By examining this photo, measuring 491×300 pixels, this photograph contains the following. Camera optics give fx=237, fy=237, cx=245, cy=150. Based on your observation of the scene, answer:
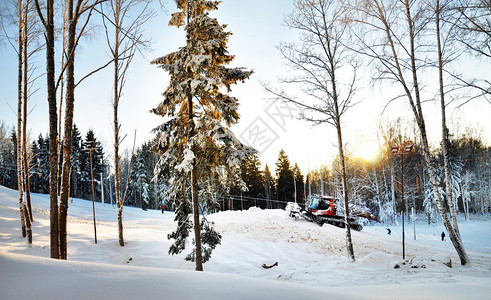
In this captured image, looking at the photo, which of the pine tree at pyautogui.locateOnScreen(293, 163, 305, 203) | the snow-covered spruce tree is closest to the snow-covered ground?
the snow-covered spruce tree

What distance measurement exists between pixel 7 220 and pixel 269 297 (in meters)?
18.2

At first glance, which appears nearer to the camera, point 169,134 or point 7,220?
point 169,134

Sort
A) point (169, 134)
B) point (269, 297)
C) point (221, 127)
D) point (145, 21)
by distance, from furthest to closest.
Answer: point (145, 21)
point (169, 134)
point (221, 127)
point (269, 297)

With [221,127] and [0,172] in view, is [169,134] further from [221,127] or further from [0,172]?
[0,172]

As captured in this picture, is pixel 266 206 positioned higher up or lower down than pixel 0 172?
lower down

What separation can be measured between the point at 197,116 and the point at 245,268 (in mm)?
5406

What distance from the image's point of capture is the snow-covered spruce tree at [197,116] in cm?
653

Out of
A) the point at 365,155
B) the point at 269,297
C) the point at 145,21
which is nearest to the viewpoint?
the point at 269,297

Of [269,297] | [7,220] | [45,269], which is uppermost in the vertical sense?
[45,269]

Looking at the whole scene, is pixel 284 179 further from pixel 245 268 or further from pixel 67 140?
pixel 67 140

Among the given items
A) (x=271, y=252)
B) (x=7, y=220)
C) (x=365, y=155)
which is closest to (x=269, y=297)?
(x=271, y=252)

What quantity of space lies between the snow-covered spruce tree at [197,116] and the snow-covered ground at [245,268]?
2512mm

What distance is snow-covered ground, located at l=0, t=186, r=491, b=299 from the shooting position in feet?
4.62

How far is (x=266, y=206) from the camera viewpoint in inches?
1588
